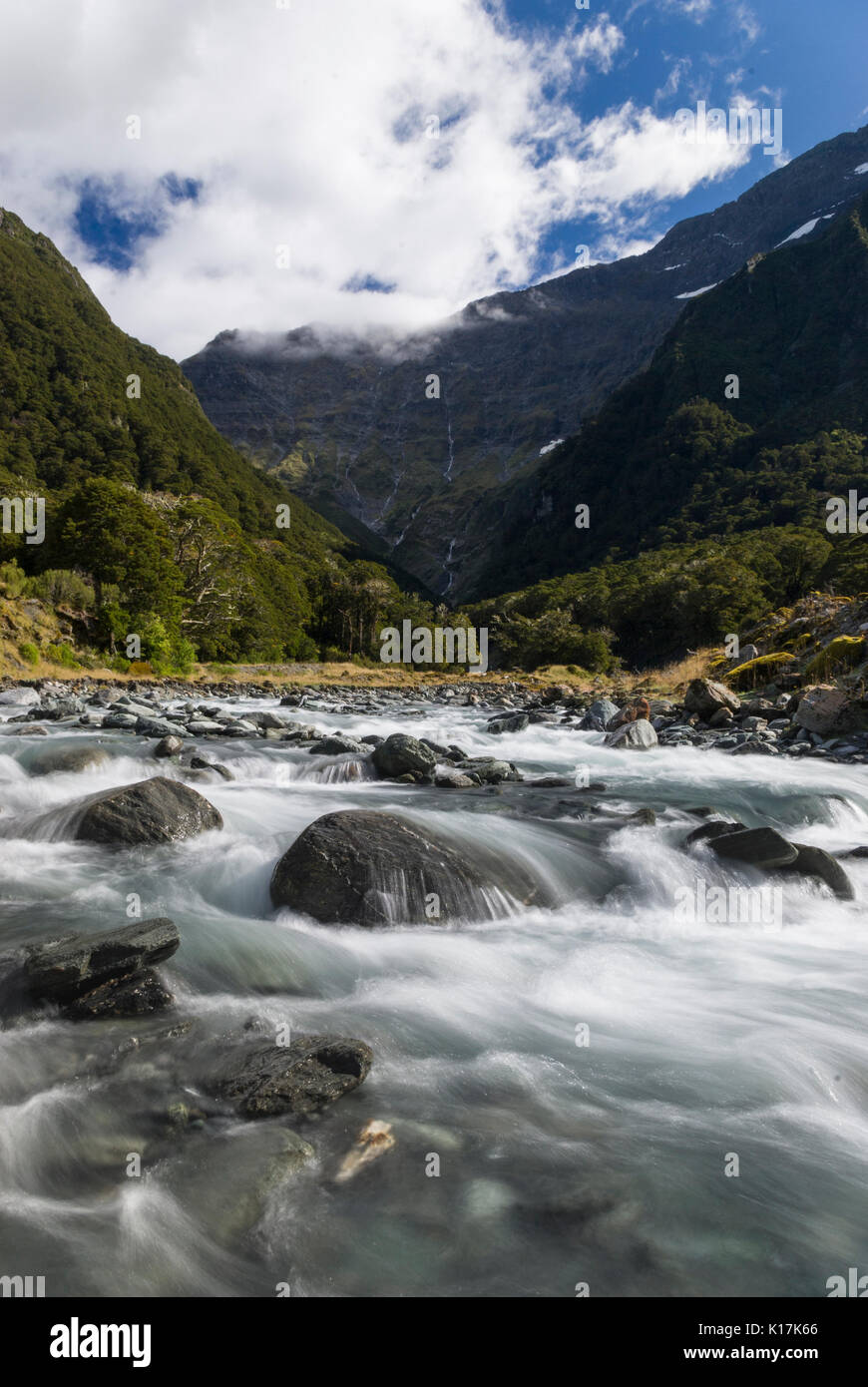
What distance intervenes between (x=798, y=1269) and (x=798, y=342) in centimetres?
15180

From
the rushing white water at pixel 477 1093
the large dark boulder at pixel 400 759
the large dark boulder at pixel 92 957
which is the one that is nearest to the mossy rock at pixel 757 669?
the large dark boulder at pixel 400 759

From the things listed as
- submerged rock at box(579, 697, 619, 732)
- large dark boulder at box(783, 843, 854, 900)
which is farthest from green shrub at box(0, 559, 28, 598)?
large dark boulder at box(783, 843, 854, 900)

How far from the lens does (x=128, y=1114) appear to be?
3430 mm

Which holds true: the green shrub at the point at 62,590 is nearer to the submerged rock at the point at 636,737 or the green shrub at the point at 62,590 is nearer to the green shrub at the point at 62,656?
the green shrub at the point at 62,656

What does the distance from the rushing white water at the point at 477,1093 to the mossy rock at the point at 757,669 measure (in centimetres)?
1462

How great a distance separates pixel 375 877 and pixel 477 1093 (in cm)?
240

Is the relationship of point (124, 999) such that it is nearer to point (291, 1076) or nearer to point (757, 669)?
point (291, 1076)

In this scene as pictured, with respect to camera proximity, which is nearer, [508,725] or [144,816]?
[144,816]

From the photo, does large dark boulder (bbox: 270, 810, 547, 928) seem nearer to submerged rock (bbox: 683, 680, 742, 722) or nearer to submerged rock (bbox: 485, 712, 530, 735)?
submerged rock (bbox: 485, 712, 530, 735)

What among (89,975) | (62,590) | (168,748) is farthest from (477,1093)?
(62,590)

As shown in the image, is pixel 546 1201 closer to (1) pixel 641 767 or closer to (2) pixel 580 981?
(2) pixel 580 981

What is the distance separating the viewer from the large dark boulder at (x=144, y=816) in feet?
23.6

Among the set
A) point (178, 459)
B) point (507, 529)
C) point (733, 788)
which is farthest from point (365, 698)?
point (507, 529)

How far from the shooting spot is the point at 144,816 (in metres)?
7.39
